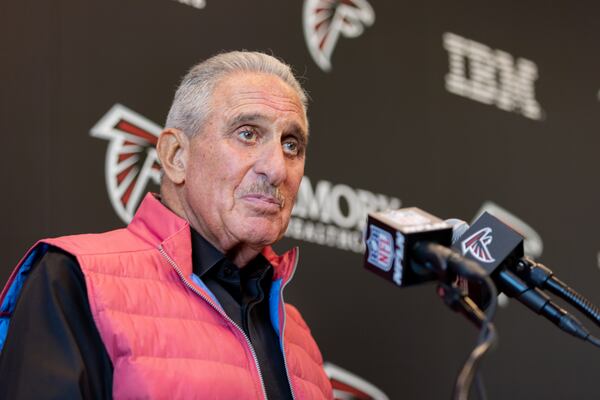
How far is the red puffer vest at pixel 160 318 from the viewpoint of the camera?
1.42 metres

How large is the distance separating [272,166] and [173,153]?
24 cm

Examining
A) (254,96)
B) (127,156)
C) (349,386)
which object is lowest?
(349,386)

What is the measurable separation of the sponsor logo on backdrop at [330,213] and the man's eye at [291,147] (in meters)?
0.62

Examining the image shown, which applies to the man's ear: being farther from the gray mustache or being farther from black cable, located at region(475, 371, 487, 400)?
black cable, located at region(475, 371, 487, 400)

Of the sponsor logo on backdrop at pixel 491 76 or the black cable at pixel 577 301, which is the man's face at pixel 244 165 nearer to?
the black cable at pixel 577 301

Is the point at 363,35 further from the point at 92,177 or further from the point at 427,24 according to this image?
the point at 92,177

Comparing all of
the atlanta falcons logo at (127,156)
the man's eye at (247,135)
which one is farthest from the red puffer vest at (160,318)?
the atlanta falcons logo at (127,156)

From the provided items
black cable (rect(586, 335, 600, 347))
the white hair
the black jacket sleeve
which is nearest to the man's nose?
the white hair

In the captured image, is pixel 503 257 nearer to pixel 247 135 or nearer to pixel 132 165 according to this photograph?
pixel 247 135

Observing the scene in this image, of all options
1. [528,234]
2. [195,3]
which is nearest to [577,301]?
[195,3]

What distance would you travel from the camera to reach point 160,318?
1520mm

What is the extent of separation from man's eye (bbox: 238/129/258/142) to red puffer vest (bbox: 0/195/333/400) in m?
0.23

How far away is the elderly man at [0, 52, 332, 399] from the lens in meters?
1.39

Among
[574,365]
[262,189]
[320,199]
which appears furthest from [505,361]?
[262,189]
